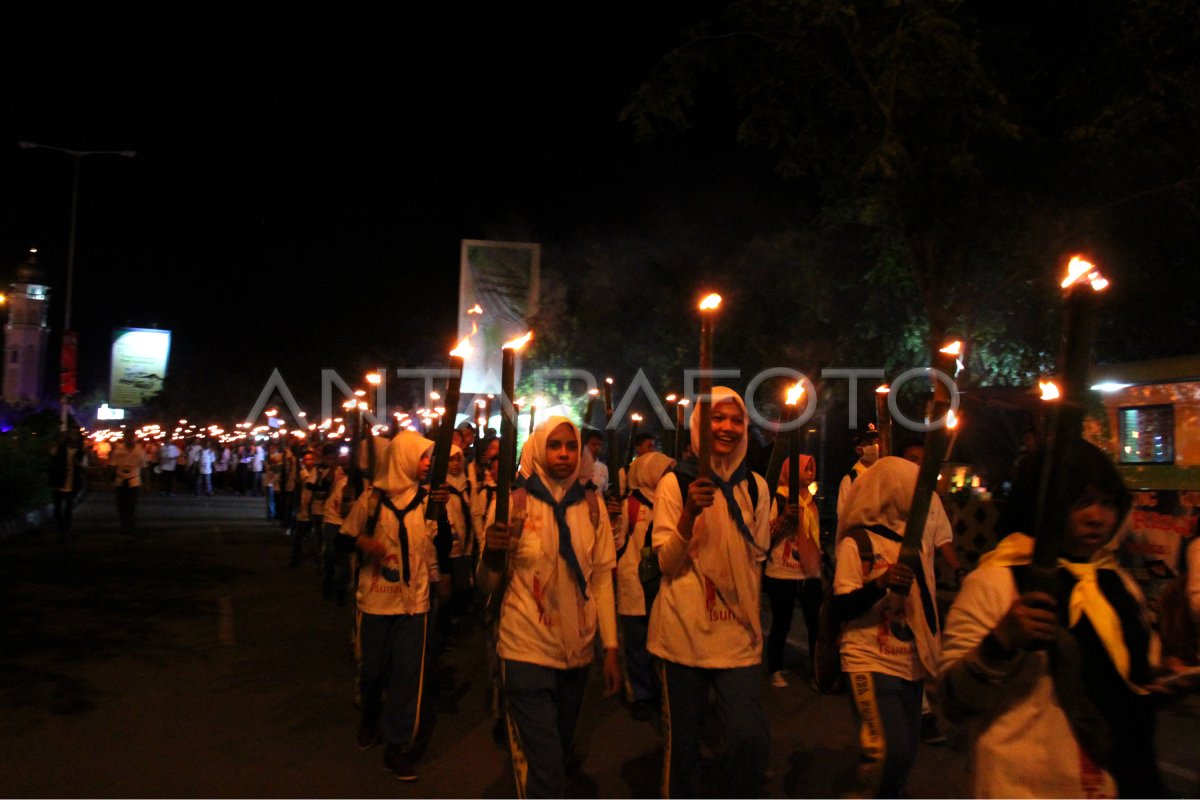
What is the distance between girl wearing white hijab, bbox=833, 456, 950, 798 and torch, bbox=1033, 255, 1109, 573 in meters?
2.19

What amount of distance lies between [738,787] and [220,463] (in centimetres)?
4056

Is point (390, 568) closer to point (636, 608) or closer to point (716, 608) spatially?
point (636, 608)

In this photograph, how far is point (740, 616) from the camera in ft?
15.6

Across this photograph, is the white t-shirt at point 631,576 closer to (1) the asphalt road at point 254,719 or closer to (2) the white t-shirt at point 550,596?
(1) the asphalt road at point 254,719

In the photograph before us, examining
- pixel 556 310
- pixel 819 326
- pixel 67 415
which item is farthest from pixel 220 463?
pixel 819 326

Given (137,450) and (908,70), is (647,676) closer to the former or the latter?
(908,70)

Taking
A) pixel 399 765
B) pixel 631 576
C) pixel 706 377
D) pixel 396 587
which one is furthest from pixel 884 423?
pixel 399 765

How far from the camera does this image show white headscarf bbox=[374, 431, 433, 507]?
21.8ft

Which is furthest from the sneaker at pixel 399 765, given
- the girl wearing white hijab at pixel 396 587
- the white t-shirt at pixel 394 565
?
the white t-shirt at pixel 394 565

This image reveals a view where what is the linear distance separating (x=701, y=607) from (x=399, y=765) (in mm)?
2531

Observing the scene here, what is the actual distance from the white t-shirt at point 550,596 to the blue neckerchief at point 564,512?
0.02 metres

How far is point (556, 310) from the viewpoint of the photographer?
3075cm

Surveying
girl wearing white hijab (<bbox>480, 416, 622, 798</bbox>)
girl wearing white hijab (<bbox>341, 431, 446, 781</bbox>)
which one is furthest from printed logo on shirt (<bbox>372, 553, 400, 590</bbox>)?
girl wearing white hijab (<bbox>480, 416, 622, 798</bbox>)

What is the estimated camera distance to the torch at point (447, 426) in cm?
538
